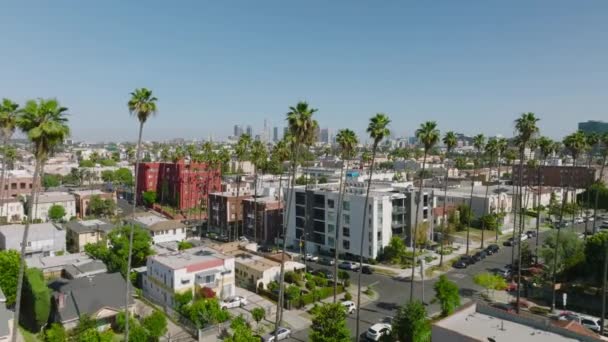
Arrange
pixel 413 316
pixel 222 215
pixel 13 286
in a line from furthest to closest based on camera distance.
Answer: pixel 222 215
pixel 13 286
pixel 413 316

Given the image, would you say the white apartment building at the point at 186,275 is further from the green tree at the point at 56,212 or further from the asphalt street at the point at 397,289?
the green tree at the point at 56,212

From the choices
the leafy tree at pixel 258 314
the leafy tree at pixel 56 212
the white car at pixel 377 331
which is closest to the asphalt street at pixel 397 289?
the white car at pixel 377 331

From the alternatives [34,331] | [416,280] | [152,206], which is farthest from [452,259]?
[152,206]

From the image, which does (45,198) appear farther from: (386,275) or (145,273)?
(386,275)

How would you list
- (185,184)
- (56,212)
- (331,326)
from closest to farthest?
(331,326), (56,212), (185,184)

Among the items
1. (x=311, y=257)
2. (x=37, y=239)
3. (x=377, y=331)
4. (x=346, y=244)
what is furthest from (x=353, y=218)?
(x=37, y=239)

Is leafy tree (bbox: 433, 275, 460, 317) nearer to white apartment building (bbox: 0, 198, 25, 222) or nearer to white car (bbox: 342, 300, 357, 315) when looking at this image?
white car (bbox: 342, 300, 357, 315)

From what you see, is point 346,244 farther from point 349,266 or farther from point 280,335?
point 280,335
